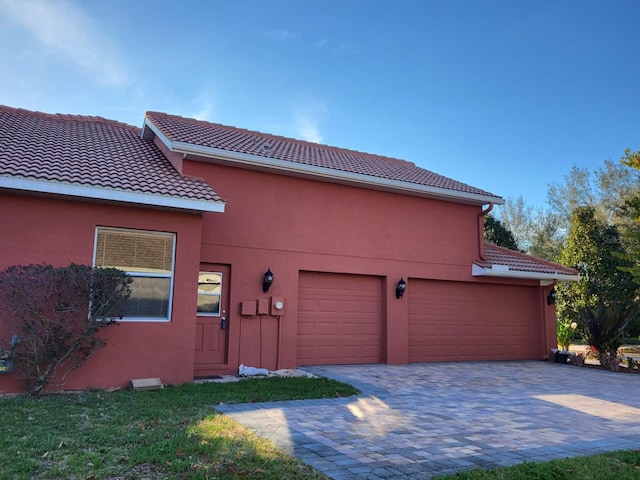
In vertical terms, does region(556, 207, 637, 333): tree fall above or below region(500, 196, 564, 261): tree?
below

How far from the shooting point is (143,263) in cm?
851

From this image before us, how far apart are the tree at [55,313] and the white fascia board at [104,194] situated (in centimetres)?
121

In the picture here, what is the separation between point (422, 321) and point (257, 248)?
16.5 ft

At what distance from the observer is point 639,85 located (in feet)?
51.4

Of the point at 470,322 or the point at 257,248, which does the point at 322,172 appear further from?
the point at 470,322

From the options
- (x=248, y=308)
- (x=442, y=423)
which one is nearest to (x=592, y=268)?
(x=248, y=308)

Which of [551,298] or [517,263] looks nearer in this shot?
[517,263]

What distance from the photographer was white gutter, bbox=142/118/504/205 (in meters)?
10.1

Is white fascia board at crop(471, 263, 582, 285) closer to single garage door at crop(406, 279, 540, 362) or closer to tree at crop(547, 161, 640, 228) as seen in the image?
single garage door at crop(406, 279, 540, 362)

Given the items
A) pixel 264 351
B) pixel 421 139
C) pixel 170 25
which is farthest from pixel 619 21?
pixel 264 351

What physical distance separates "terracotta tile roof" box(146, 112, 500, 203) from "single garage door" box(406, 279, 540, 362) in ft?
9.18

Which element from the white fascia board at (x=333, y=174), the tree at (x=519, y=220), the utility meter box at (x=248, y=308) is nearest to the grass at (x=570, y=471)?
the utility meter box at (x=248, y=308)

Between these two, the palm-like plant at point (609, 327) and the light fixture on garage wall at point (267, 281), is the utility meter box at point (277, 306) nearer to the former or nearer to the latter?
the light fixture on garage wall at point (267, 281)

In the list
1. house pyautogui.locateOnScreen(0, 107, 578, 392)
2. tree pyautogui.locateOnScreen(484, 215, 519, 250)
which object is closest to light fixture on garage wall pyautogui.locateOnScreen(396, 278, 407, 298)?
house pyautogui.locateOnScreen(0, 107, 578, 392)
